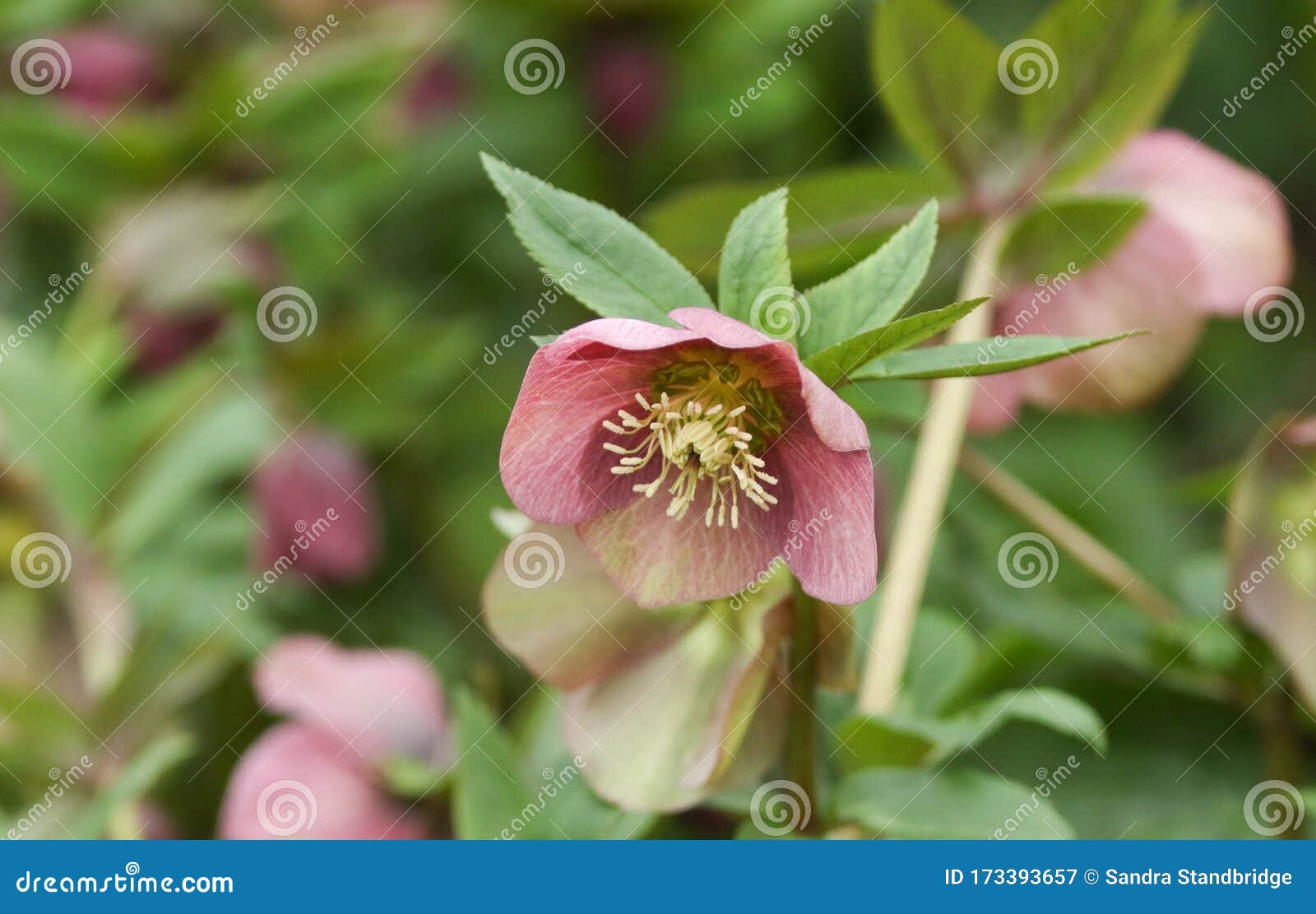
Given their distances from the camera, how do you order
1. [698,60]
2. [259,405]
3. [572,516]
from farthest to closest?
[698,60], [259,405], [572,516]

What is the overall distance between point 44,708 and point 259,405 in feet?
1.00

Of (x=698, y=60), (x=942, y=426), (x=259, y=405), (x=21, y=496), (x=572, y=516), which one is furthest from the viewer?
(x=698, y=60)

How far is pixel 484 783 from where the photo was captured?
45 cm

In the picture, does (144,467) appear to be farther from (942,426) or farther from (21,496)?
(942,426)

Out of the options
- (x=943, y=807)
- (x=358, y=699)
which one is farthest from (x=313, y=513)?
(x=943, y=807)

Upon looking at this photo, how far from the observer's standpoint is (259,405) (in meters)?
0.82

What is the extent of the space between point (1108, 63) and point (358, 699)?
A: 0.39 m

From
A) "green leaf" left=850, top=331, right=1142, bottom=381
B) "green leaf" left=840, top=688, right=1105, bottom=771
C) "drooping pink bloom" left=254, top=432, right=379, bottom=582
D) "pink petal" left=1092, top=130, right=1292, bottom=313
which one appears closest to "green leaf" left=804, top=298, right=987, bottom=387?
"green leaf" left=850, top=331, right=1142, bottom=381

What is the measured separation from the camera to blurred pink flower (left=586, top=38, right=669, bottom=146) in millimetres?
925

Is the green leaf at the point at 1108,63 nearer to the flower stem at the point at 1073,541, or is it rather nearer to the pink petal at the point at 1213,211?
the pink petal at the point at 1213,211

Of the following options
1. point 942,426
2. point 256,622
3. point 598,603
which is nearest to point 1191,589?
point 942,426

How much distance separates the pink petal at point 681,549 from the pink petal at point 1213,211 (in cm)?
24

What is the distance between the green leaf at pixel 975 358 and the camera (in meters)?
0.34

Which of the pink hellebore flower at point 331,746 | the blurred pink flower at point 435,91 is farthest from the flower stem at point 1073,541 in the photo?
the blurred pink flower at point 435,91
